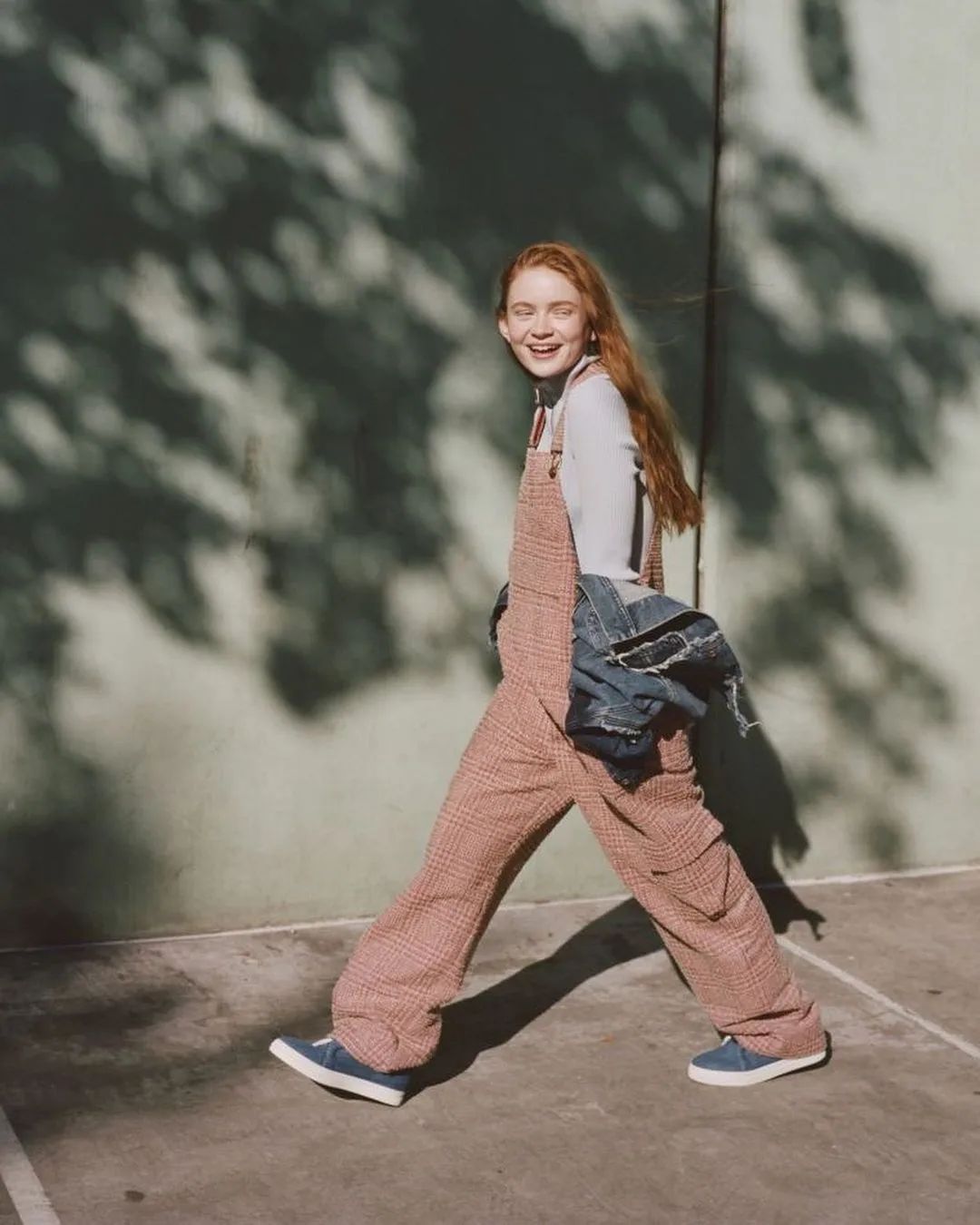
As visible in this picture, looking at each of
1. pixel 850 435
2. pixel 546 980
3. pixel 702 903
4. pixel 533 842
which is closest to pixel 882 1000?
pixel 546 980

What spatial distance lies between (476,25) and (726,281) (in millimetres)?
1059

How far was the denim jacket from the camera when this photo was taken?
4242mm

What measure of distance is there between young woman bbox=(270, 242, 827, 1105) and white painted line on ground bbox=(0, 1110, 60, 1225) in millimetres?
652

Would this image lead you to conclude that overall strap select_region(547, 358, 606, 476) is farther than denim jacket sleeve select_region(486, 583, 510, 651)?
No

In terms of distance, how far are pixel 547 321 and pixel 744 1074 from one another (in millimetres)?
1798

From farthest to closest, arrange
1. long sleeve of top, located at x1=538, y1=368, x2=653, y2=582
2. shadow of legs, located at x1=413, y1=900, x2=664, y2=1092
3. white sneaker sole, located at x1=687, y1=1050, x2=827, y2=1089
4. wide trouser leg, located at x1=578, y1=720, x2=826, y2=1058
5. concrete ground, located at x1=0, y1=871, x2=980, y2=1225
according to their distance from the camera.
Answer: shadow of legs, located at x1=413, y1=900, x2=664, y2=1092
white sneaker sole, located at x1=687, y1=1050, x2=827, y2=1089
wide trouser leg, located at x1=578, y1=720, x2=826, y2=1058
long sleeve of top, located at x1=538, y1=368, x2=653, y2=582
concrete ground, located at x1=0, y1=871, x2=980, y2=1225

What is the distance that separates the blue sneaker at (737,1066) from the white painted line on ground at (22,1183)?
60.5 inches

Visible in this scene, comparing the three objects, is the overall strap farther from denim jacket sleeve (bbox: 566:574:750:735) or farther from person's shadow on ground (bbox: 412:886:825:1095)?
person's shadow on ground (bbox: 412:886:825:1095)

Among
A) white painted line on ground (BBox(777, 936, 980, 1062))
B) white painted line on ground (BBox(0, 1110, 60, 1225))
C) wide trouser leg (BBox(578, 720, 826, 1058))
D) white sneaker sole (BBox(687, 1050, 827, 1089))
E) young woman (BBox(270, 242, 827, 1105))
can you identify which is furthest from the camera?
white painted line on ground (BBox(777, 936, 980, 1062))

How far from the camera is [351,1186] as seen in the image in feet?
13.4

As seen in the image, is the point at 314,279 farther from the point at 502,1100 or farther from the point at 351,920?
the point at 502,1100

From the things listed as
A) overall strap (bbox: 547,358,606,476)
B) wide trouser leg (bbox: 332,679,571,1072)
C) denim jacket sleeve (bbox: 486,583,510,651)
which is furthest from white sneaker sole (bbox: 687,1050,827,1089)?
overall strap (bbox: 547,358,606,476)

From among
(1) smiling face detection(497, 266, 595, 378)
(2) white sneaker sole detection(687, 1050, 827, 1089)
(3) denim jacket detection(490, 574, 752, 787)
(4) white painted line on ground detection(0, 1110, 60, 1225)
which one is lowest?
(4) white painted line on ground detection(0, 1110, 60, 1225)

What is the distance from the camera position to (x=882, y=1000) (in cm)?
527
